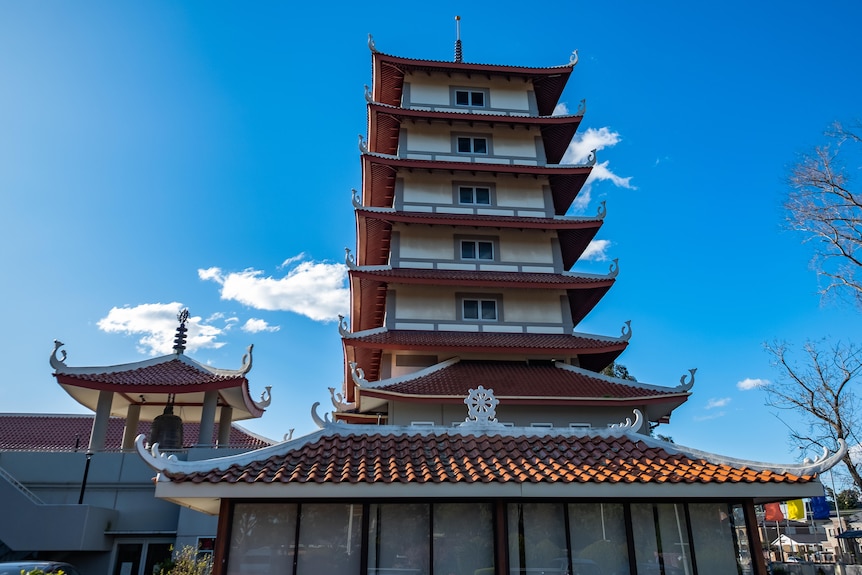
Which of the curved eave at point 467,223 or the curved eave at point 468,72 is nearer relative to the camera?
the curved eave at point 467,223

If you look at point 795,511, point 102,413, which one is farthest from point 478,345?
point 795,511

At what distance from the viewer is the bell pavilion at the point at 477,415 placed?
344 inches

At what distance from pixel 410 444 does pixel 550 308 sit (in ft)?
37.8

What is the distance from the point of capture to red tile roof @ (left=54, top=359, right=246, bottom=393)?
17109 millimetres

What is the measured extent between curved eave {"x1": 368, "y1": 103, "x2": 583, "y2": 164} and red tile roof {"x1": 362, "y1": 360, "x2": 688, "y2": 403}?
9.61 metres

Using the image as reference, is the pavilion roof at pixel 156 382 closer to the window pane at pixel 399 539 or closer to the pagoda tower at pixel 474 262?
the pagoda tower at pixel 474 262

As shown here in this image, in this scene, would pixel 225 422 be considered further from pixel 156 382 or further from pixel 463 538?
pixel 463 538

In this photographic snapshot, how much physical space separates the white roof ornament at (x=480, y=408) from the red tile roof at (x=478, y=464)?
38 cm

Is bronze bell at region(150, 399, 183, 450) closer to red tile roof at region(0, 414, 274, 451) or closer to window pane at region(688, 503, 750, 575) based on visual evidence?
red tile roof at region(0, 414, 274, 451)

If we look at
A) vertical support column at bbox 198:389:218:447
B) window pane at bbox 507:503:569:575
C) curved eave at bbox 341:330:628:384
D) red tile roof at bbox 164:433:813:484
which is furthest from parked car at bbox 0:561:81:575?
curved eave at bbox 341:330:628:384

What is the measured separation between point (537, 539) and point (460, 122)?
57.0ft

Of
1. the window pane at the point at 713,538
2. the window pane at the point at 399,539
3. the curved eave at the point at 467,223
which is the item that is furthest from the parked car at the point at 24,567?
the curved eave at the point at 467,223

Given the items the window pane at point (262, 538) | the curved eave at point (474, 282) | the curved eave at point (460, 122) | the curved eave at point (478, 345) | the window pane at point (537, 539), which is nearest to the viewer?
the window pane at point (262, 538)

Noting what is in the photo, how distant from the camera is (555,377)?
18.0m
